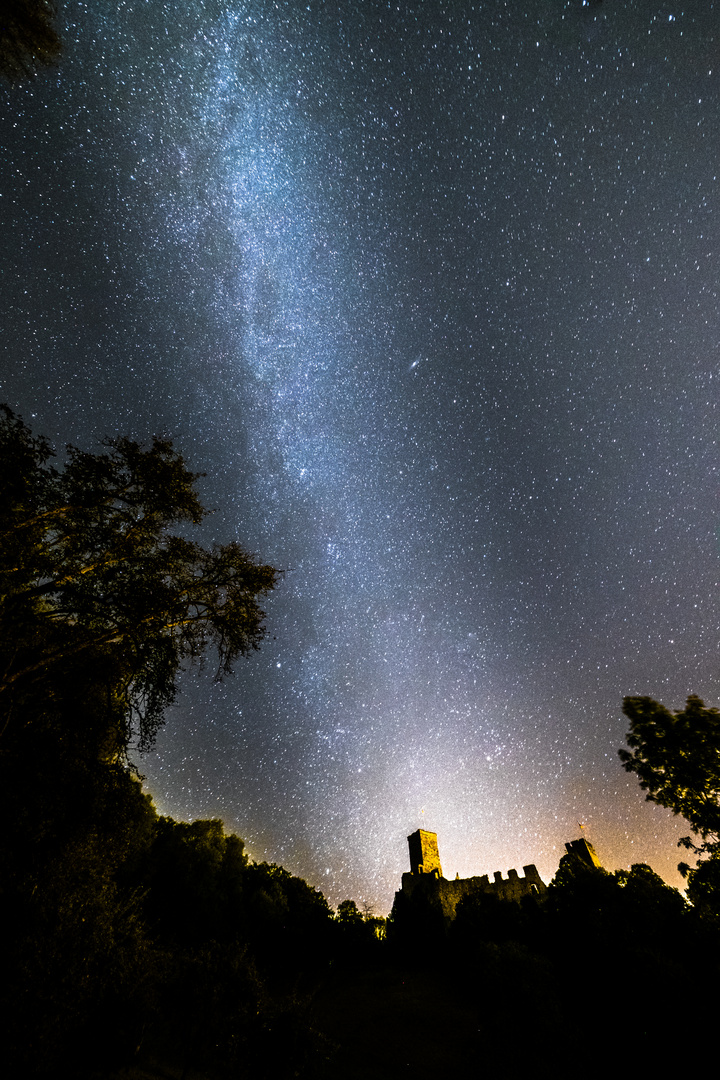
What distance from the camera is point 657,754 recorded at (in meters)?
20.0

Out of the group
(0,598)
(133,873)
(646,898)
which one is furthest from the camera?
(133,873)

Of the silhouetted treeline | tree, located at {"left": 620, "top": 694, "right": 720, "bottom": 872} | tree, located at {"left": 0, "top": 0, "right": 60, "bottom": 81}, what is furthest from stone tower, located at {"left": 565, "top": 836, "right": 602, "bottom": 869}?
tree, located at {"left": 0, "top": 0, "right": 60, "bottom": 81}

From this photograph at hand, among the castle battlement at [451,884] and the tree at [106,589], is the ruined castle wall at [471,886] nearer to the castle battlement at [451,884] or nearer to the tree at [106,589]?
the castle battlement at [451,884]

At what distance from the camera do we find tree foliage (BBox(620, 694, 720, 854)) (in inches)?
742

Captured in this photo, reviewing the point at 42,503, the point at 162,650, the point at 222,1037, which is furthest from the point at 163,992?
the point at 42,503

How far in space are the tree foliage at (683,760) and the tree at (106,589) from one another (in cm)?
2012

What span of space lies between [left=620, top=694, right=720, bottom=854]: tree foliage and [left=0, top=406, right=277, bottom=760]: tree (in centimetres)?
2012

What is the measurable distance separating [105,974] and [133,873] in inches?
988

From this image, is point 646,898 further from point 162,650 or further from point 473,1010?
point 162,650

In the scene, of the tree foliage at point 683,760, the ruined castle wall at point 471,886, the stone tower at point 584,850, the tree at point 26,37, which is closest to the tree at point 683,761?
the tree foliage at point 683,760

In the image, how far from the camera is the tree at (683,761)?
1884 centimetres

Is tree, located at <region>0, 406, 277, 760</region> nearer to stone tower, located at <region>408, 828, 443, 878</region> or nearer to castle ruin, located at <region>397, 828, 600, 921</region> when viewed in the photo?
castle ruin, located at <region>397, 828, 600, 921</region>

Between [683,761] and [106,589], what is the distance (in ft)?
80.6

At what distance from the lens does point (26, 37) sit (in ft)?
28.3
